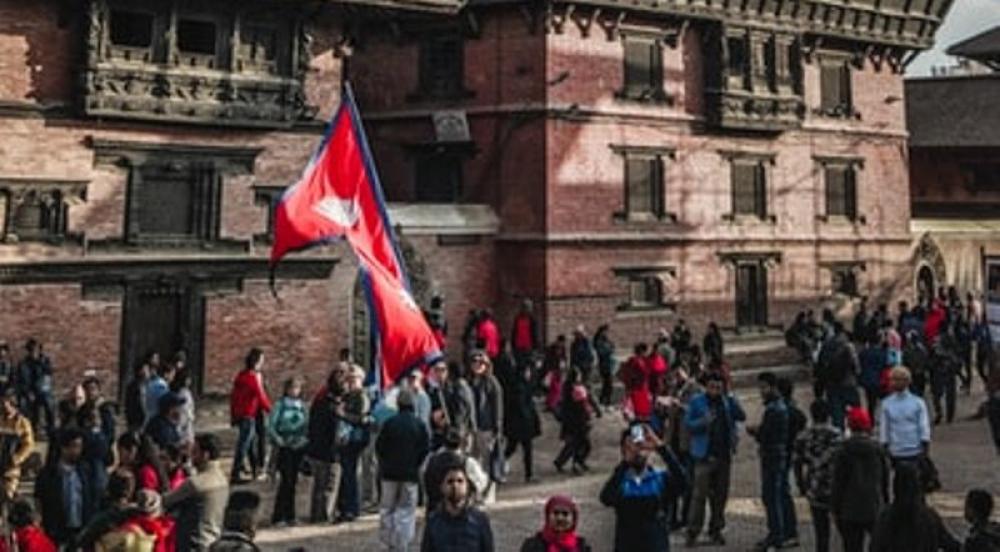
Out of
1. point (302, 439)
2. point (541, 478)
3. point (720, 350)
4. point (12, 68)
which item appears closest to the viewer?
point (302, 439)

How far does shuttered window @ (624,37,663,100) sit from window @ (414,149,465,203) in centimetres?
476

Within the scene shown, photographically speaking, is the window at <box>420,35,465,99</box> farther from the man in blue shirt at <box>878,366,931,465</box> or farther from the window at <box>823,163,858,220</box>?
the man in blue shirt at <box>878,366,931,465</box>

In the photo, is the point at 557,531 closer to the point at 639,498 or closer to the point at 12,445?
the point at 639,498

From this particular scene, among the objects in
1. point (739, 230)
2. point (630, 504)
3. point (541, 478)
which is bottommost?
point (541, 478)

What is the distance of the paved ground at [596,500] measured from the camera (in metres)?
11.5

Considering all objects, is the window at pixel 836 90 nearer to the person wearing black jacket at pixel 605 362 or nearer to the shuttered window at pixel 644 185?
the shuttered window at pixel 644 185

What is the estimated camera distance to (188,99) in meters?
19.2

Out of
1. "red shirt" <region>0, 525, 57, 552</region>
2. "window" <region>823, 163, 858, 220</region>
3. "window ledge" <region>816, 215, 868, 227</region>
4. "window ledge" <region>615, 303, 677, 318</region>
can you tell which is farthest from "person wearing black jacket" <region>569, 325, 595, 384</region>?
"red shirt" <region>0, 525, 57, 552</region>

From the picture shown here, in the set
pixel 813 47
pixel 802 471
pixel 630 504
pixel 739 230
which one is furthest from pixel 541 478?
pixel 813 47

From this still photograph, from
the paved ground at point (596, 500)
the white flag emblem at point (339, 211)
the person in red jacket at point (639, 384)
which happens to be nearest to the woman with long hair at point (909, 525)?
the paved ground at point (596, 500)

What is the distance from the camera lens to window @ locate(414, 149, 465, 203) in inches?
1013

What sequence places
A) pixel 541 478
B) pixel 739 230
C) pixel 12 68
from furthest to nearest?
pixel 739 230, pixel 12 68, pixel 541 478

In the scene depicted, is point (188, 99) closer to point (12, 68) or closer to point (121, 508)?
point (12, 68)

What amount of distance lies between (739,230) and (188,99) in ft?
50.0
